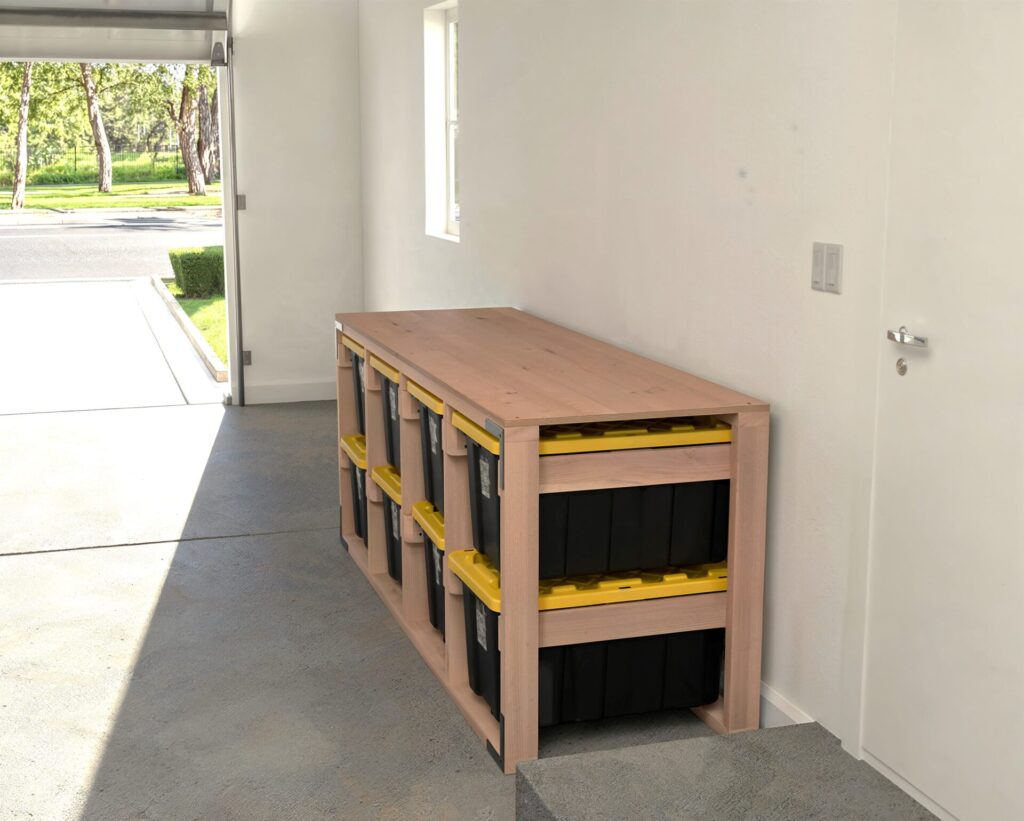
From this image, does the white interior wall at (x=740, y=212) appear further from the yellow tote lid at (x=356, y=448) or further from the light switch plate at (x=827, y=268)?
the yellow tote lid at (x=356, y=448)

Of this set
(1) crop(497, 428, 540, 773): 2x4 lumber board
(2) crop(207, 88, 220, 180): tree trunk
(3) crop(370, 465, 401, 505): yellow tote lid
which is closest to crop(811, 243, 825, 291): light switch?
(1) crop(497, 428, 540, 773): 2x4 lumber board

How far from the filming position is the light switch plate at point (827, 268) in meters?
2.88

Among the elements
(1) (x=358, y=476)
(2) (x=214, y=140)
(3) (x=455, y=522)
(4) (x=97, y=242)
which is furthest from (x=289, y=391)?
(2) (x=214, y=140)

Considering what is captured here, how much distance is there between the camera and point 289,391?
26.2ft

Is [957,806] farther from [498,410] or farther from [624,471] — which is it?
[498,410]

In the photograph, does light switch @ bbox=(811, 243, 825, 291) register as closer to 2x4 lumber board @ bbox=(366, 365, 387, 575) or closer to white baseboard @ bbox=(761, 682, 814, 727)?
white baseboard @ bbox=(761, 682, 814, 727)

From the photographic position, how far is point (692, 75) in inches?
141

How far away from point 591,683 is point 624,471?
22.3 inches

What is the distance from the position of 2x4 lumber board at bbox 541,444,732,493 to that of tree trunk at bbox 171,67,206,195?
23.1 metres

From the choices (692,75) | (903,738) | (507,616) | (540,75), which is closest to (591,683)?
(507,616)

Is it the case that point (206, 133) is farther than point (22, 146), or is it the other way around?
point (206, 133)

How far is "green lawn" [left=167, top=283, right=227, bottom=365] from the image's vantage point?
1165 centimetres

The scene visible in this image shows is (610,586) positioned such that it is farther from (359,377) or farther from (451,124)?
(451,124)

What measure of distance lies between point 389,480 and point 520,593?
1388 millimetres
